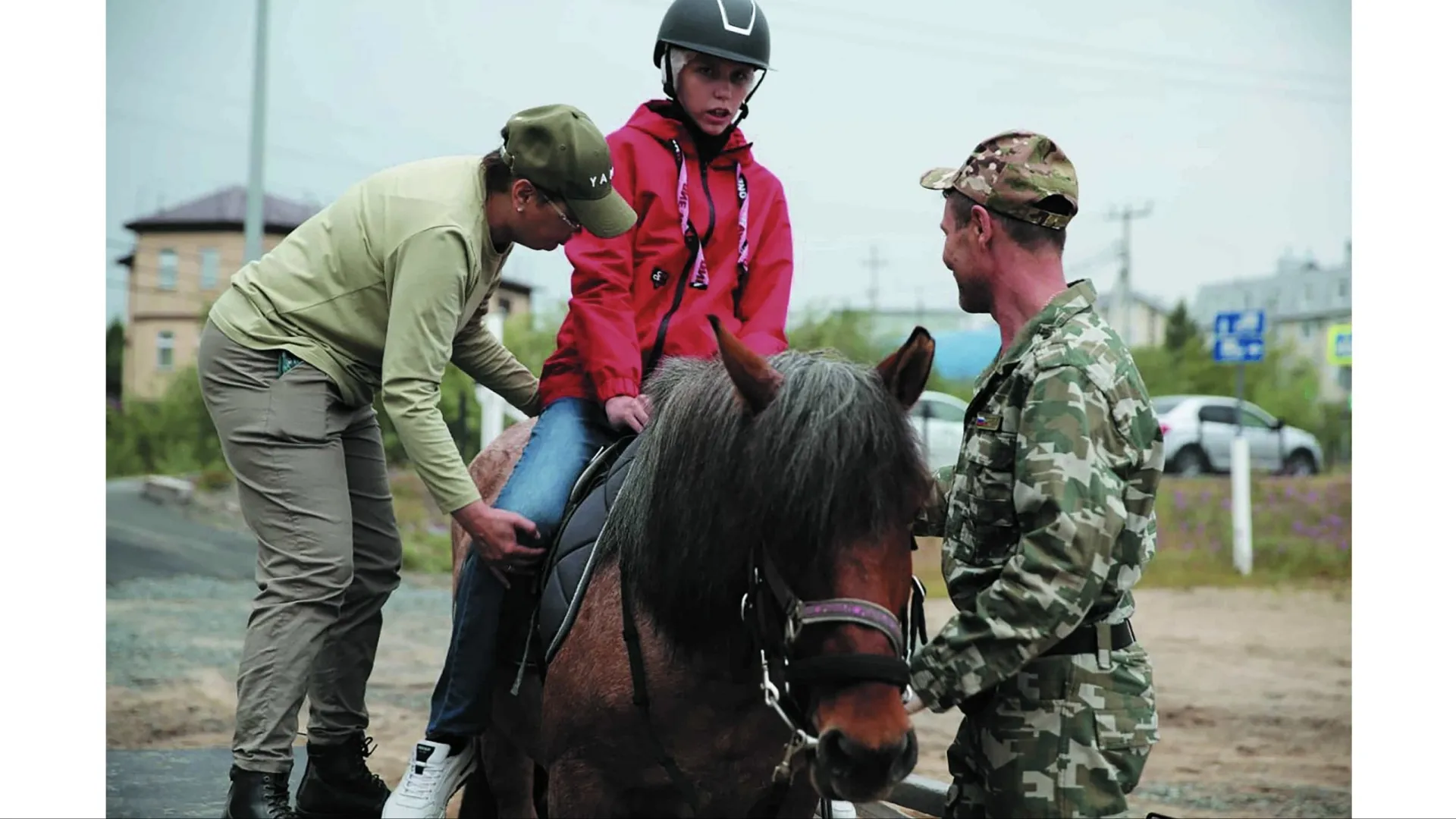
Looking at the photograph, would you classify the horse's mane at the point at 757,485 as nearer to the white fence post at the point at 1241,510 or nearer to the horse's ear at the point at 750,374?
the horse's ear at the point at 750,374

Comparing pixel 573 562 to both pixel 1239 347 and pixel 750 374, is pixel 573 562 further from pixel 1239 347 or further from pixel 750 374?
pixel 1239 347

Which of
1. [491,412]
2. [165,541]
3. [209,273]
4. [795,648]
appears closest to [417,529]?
[491,412]

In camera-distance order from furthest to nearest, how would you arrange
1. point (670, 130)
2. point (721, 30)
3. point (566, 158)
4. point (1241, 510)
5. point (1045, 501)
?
point (1241, 510), point (670, 130), point (721, 30), point (566, 158), point (1045, 501)

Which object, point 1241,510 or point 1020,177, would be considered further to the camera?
point 1241,510

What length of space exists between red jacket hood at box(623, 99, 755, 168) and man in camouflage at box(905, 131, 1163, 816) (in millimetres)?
1063

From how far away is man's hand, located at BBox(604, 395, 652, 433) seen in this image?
10.1 feet

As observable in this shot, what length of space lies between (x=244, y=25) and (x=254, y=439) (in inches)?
294

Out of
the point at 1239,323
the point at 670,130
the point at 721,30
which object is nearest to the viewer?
the point at 721,30

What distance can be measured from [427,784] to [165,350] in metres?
8.88

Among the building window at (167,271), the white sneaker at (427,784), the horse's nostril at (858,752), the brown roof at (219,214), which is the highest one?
the brown roof at (219,214)

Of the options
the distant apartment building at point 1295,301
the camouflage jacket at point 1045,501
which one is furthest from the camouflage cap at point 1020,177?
the distant apartment building at point 1295,301

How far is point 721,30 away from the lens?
10.8 ft

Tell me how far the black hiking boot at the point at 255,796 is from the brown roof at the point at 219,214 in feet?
25.9

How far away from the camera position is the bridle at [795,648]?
2.04 metres
